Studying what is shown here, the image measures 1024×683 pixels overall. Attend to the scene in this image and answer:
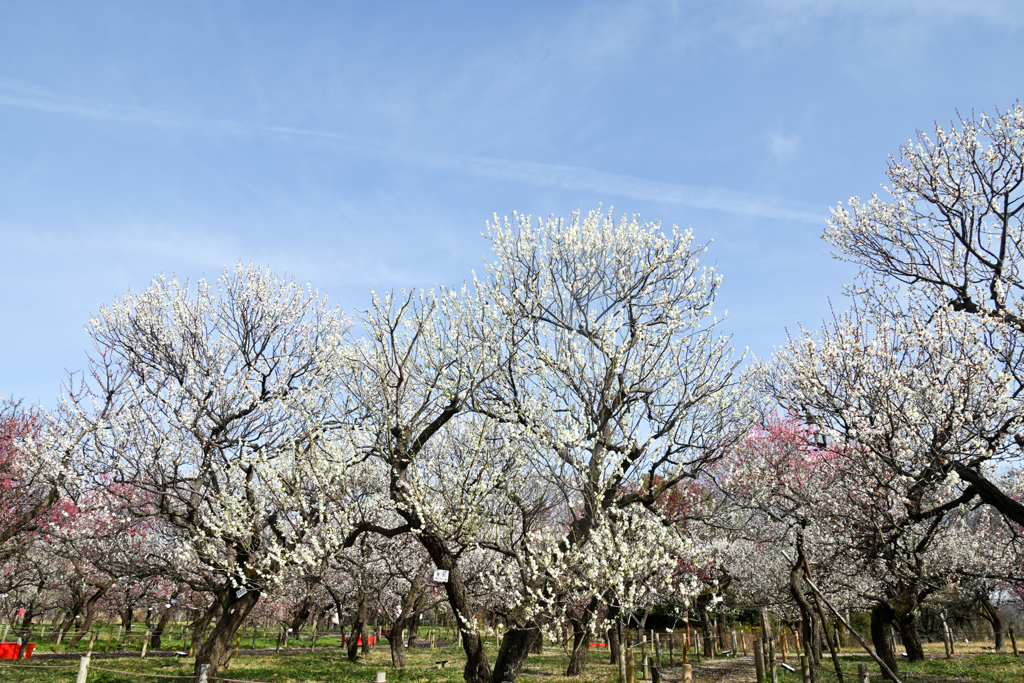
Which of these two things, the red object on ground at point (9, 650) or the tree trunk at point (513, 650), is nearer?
the tree trunk at point (513, 650)

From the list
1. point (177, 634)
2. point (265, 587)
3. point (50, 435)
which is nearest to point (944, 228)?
point (265, 587)

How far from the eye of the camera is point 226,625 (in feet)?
46.3

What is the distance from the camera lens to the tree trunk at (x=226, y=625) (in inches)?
540

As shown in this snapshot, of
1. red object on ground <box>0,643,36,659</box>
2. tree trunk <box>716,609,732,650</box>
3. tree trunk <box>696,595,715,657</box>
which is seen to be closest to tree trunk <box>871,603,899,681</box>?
tree trunk <box>696,595,715,657</box>

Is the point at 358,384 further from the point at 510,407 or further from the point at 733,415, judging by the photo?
the point at 733,415

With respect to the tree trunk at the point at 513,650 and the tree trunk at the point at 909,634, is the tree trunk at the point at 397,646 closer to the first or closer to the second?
the tree trunk at the point at 513,650

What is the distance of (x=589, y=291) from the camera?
1243 cm

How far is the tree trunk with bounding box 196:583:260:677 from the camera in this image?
13722 mm

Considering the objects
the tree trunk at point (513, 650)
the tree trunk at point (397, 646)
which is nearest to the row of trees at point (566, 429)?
the tree trunk at point (513, 650)

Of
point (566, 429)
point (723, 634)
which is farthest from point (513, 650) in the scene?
point (723, 634)

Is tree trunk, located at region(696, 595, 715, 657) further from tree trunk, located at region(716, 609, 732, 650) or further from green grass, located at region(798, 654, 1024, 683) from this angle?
green grass, located at region(798, 654, 1024, 683)

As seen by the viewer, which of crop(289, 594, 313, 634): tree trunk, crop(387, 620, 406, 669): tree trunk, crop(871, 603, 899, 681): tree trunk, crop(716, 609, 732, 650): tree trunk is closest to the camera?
crop(871, 603, 899, 681): tree trunk

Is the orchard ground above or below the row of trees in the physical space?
below

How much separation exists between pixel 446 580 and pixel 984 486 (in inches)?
344
